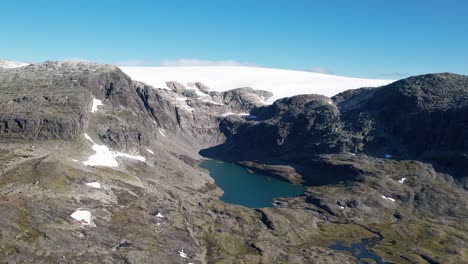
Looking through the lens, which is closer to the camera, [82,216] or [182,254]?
[182,254]

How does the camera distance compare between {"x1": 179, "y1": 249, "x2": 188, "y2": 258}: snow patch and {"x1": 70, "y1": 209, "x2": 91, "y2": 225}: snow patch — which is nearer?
{"x1": 179, "y1": 249, "x2": 188, "y2": 258}: snow patch

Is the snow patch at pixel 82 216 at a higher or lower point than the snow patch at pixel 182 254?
higher

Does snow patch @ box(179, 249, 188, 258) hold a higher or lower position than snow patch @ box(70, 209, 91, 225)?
lower

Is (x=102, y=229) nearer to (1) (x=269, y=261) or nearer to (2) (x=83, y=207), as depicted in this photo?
(2) (x=83, y=207)

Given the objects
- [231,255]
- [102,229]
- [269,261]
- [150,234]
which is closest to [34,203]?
[102,229]

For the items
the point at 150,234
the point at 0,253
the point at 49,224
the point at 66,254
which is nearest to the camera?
the point at 0,253

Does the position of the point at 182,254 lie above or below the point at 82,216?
below

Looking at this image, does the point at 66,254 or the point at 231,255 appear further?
the point at 231,255

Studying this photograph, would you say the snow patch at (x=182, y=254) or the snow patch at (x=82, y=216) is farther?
the snow patch at (x=82, y=216)
